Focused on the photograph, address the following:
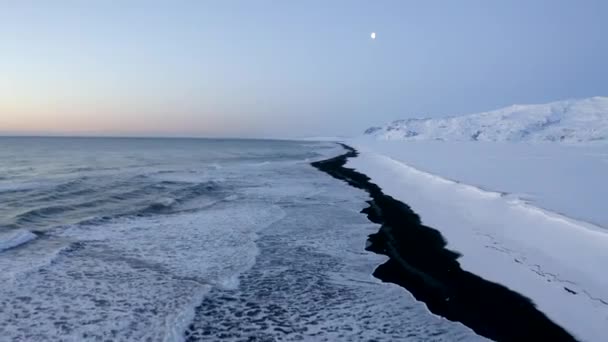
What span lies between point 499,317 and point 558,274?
110 inches

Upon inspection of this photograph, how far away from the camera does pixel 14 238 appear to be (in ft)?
39.0

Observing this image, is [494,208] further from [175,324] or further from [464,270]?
[175,324]

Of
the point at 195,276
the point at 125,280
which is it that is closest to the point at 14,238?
the point at 125,280

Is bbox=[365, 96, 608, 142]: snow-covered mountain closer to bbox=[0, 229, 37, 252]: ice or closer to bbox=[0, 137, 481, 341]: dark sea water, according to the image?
bbox=[0, 137, 481, 341]: dark sea water

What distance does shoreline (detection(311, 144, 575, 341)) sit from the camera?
667 centimetres

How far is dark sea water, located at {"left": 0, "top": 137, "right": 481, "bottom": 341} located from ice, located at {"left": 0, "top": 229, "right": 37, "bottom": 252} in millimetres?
39

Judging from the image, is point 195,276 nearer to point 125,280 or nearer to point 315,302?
point 125,280

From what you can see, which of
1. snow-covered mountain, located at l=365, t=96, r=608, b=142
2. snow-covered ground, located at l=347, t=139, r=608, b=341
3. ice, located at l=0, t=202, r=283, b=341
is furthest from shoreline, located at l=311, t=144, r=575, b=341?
snow-covered mountain, located at l=365, t=96, r=608, b=142

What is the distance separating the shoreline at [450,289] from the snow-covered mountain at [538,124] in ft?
336

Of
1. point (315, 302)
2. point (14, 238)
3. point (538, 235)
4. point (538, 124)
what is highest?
point (538, 124)

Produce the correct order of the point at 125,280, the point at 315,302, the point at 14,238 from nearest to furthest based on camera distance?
the point at 315,302
the point at 125,280
the point at 14,238

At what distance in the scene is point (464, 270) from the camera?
952 cm

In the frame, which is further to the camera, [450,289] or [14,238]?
[14,238]

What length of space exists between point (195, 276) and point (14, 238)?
22.3 ft
